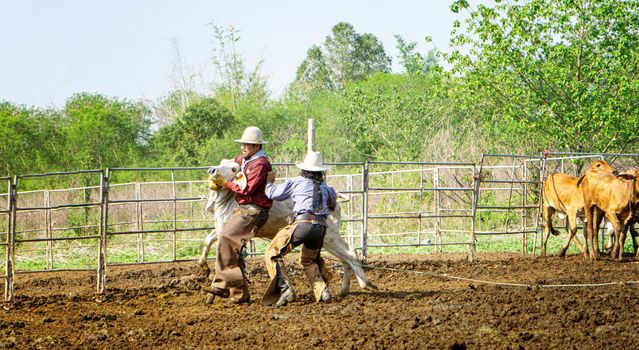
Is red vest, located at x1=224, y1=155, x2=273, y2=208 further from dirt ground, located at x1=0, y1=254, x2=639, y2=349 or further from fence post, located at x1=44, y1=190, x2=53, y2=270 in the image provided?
fence post, located at x1=44, y1=190, x2=53, y2=270

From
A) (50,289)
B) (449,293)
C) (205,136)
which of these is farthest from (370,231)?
(205,136)

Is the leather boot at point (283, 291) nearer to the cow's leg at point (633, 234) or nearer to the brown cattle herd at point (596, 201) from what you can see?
the brown cattle herd at point (596, 201)

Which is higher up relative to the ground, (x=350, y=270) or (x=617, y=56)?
(x=617, y=56)

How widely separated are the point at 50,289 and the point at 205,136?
2303cm

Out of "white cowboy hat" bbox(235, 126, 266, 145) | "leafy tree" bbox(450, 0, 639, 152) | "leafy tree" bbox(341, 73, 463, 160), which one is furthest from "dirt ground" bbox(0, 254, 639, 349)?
"leafy tree" bbox(341, 73, 463, 160)

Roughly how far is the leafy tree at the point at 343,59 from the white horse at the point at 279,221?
1972 inches

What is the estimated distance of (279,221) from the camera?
32.1ft

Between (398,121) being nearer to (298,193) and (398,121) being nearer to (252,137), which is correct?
(252,137)

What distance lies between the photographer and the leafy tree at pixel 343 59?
59.9 metres

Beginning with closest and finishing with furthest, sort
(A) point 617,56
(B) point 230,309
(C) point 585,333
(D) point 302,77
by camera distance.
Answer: (C) point 585,333, (B) point 230,309, (A) point 617,56, (D) point 302,77

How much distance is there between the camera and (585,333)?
23.5 feet

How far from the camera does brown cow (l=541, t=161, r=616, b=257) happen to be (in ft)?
47.4

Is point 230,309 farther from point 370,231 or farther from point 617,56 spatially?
point 617,56

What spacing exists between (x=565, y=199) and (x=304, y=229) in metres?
7.16
